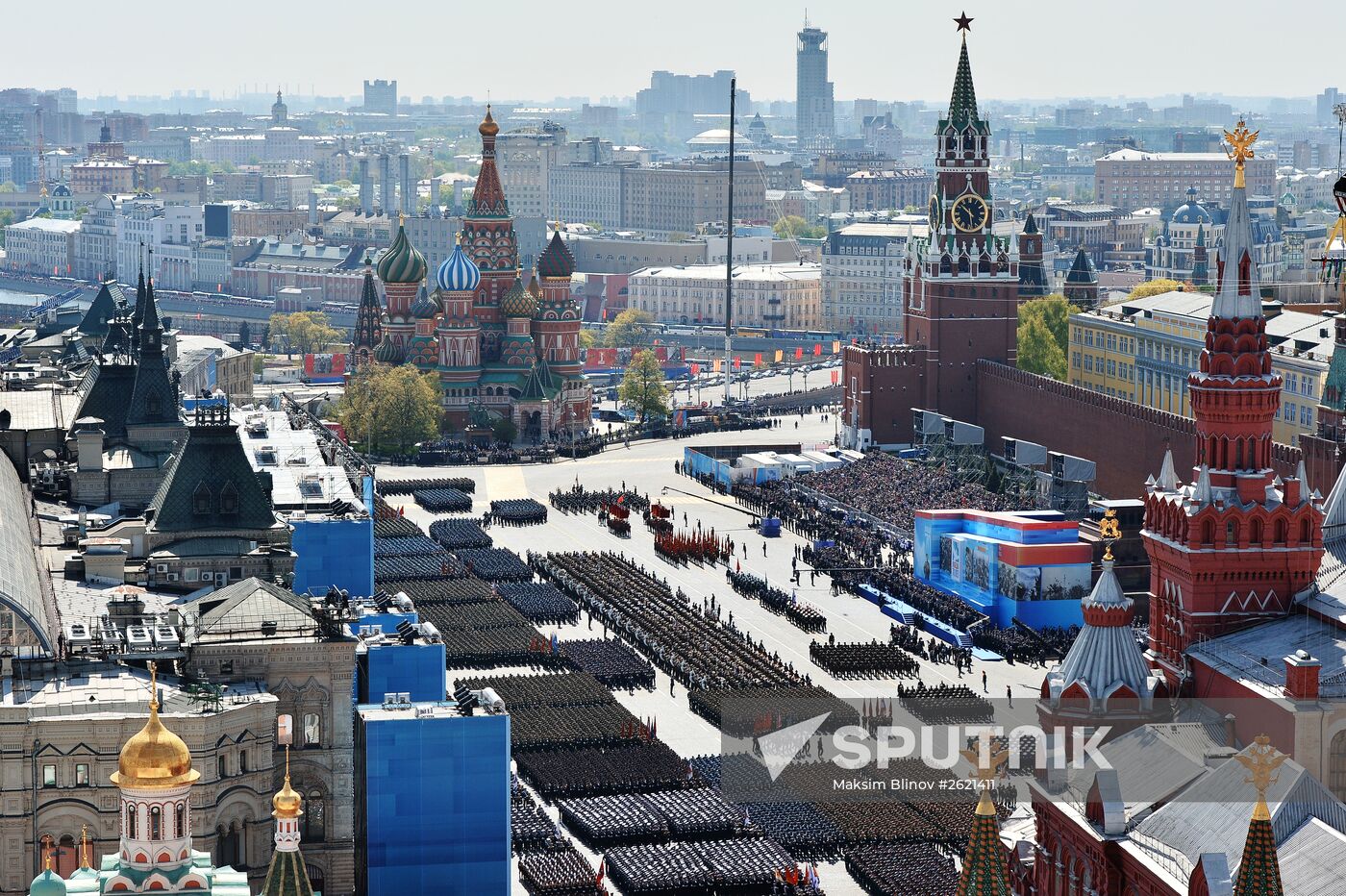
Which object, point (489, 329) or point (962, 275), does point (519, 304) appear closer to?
point (489, 329)

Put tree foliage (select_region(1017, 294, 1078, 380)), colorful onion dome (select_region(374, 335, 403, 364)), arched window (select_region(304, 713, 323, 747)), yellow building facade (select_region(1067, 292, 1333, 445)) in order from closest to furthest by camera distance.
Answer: arched window (select_region(304, 713, 323, 747)) < yellow building facade (select_region(1067, 292, 1333, 445)) < tree foliage (select_region(1017, 294, 1078, 380)) < colorful onion dome (select_region(374, 335, 403, 364))

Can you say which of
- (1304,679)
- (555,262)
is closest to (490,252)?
(555,262)

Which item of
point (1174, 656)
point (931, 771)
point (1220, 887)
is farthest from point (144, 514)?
point (1220, 887)

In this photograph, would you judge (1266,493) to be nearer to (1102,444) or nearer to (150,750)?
(150,750)

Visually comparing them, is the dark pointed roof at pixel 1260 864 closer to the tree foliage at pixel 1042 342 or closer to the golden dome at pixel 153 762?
the golden dome at pixel 153 762

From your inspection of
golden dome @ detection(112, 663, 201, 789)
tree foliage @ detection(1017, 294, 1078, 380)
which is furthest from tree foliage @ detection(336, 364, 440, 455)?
golden dome @ detection(112, 663, 201, 789)

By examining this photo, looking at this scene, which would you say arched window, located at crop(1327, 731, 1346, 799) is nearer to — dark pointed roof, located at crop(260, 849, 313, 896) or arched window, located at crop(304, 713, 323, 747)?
arched window, located at crop(304, 713, 323, 747)
